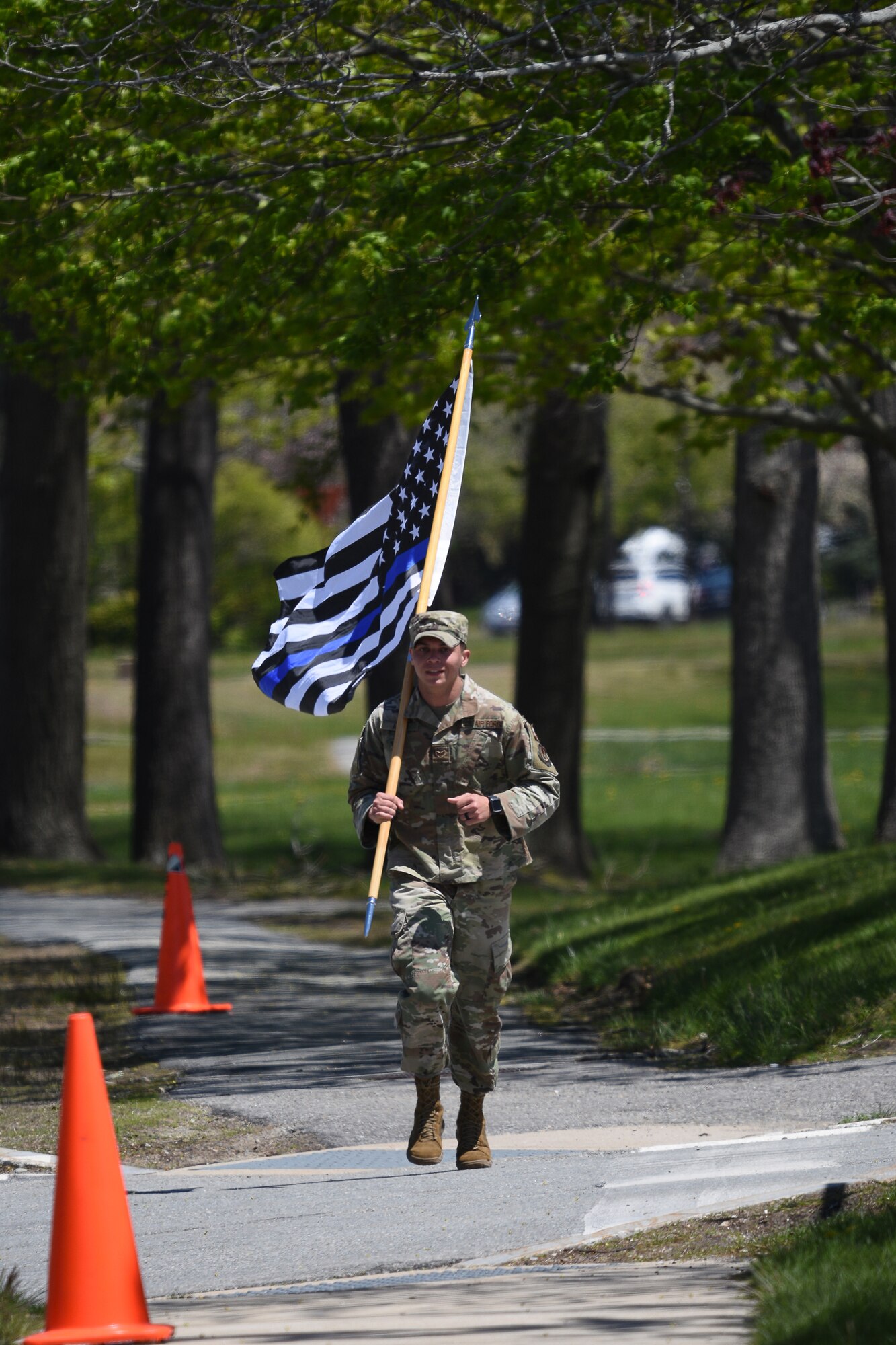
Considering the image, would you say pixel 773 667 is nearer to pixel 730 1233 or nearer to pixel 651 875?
pixel 651 875

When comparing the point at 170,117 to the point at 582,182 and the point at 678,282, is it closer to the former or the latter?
the point at 582,182

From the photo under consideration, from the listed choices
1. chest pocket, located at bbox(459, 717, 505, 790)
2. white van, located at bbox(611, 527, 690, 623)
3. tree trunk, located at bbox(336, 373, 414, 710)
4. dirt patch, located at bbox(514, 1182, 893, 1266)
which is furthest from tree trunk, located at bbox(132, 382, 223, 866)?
white van, located at bbox(611, 527, 690, 623)

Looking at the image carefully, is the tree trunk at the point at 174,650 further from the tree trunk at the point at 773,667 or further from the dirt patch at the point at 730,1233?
the dirt patch at the point at 730,1233

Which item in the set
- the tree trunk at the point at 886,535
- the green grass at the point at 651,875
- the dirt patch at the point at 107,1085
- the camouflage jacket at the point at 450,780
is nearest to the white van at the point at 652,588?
the green grass at the point at 651,875

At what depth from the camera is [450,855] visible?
6770mm

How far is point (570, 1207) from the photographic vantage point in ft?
19.7

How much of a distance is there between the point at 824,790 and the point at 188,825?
6.93 m

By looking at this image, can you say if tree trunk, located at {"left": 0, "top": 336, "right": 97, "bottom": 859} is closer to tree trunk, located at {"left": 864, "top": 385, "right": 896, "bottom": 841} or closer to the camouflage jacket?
tree trunk, located at {"left": 864, "top": 385, "right": 896, "bottom": 841}

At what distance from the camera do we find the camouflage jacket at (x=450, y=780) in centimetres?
677

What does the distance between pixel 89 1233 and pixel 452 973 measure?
2.25m

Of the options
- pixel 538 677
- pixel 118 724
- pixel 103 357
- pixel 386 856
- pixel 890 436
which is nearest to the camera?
pixel 386 856

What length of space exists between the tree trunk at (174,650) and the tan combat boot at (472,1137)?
14397mm

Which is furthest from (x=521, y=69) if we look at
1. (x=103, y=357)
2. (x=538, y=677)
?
(x=538, y=677)

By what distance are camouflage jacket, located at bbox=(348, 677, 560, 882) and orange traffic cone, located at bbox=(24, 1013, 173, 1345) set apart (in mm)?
1976
